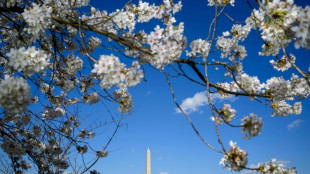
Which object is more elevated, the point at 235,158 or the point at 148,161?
the point at 148,161

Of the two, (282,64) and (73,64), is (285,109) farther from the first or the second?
(73,64)

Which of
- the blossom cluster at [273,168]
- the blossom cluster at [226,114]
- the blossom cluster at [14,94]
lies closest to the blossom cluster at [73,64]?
the blossom cluster at [14,94]

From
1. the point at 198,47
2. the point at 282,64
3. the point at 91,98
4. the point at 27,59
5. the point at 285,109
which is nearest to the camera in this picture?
the point at 27,59

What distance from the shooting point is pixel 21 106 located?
1.56 m

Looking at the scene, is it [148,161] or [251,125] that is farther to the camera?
[148,161]

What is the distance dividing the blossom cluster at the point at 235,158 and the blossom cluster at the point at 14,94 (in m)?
1.44

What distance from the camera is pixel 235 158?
1.55 metres

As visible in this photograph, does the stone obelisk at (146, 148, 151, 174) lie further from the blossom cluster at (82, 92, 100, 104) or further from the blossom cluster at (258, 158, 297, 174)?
the blossom cluster at (258, 158, 297, 174)

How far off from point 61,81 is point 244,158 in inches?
96.6

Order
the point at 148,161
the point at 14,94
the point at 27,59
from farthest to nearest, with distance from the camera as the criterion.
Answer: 1. the point at 148,161
2. the point at 27,59
3. the point at 14,94

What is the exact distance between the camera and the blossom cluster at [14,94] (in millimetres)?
1495

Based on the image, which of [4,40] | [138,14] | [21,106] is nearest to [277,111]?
[138,14]

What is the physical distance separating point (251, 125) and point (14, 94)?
5.61 feet

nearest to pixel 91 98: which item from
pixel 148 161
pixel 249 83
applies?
pixel 249 83
